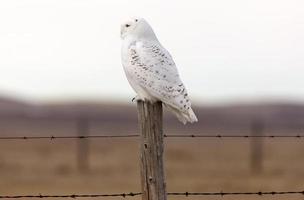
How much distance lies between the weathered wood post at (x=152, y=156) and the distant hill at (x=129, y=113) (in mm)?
48461

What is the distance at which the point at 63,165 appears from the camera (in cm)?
2514

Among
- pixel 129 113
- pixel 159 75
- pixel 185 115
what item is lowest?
pixel 185 115

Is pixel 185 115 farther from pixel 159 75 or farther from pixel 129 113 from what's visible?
pixel 129 113

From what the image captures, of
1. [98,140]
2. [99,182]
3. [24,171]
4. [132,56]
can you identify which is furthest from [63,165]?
[132,56]

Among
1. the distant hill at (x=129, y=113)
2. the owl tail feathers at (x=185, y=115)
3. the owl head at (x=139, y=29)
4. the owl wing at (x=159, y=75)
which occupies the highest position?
the distant hill at (x=129, y=113)

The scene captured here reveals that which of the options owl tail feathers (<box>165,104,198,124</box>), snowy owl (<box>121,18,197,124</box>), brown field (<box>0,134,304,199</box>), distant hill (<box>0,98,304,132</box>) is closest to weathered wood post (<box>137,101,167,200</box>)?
snowy owl (<box>121,18,197,124</box>)

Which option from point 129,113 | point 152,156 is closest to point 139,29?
point 152,156

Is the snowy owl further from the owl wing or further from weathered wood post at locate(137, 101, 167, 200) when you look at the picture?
weathered wood post at locate(137, 101, 167, 200)

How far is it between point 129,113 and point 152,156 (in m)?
61.1

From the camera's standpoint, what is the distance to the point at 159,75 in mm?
7668

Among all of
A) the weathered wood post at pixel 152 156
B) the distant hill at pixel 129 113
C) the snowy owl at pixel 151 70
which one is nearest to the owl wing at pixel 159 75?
the snowy owl at pixel 151 70

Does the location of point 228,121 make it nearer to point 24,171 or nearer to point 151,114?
point 24,171

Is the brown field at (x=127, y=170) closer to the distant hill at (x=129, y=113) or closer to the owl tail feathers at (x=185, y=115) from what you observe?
the owl tail feathers at (x=185, y=115)

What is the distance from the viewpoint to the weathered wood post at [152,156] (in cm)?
700
